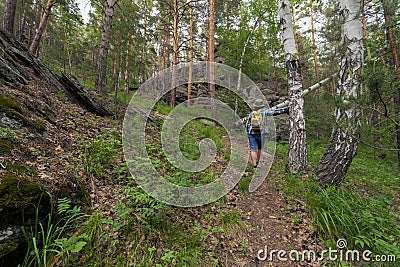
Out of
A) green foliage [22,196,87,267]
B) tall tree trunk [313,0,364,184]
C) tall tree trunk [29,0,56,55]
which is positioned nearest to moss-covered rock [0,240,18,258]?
green foliage [22,196,87,267]

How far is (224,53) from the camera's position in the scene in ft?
39.6

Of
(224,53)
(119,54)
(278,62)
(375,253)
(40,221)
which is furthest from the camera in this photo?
(278,62)

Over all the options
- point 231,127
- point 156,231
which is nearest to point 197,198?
point 156,231

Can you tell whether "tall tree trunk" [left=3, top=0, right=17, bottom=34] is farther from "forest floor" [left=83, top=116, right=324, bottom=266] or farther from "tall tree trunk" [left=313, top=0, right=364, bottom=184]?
"tall tree trunk" [left=313, top=0, right=364, bottom=184]

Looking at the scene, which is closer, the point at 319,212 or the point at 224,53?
the point at 319,212

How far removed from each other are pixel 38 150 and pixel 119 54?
511cm

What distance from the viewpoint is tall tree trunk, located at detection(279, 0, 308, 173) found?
4520 mm

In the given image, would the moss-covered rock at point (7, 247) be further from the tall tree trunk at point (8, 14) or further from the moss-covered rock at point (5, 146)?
the tall tree trunk at point (8, 14)

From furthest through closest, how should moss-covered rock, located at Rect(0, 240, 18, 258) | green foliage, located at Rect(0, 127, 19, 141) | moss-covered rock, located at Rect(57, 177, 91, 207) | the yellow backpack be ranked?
the yellow backpack → green foliage, located at Rect(0, 127, 19, 141) → moss-covered rock, located at Rect(57, 177, 91, 207) → moss-covered rock, located at Rect(0, 240, 18, 258)

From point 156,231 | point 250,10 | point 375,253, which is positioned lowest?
point 375,253

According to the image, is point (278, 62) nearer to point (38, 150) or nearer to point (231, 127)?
point (231, 127)

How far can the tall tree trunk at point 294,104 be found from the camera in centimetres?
452

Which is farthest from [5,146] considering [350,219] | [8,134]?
[350,219]

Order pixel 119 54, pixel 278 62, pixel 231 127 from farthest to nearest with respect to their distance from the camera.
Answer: pixel 278 62
pixel 231 127
pixel 119 54
